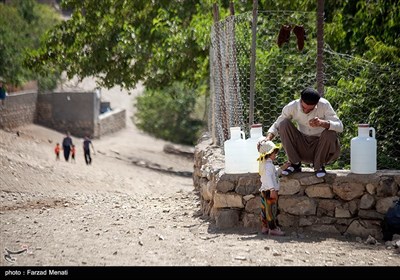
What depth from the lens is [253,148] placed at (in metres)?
7.46

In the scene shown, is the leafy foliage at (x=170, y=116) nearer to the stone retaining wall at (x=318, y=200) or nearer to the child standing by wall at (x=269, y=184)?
the stone retaining wall at (x=318, y=200)

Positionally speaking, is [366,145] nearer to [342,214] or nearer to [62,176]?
[342,214]

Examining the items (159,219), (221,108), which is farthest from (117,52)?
(159,219)

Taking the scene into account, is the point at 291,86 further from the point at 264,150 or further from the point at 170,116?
the point at 170,116

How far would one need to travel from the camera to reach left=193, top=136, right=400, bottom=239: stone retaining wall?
23.5ft

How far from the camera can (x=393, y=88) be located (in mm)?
8445

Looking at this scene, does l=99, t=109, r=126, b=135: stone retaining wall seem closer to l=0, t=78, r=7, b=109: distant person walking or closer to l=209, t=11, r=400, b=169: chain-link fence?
l=0, t=78, r=7, b=109: distant person walking

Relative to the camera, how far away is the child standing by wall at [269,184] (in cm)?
697

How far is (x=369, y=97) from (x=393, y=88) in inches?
11.6

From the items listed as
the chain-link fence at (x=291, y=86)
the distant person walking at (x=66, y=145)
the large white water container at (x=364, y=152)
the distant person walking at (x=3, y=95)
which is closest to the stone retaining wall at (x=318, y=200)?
the large white water container at (x=364, y=152)

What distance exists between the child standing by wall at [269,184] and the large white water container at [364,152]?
81cm

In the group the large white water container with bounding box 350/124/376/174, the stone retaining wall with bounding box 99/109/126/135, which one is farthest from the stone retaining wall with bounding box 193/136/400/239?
the stone retaining wall with bounding box 99/109/126/135

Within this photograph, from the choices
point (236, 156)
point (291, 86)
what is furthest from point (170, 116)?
point (236, 156)

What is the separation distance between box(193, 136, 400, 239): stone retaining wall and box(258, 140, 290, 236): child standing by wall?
1.08 ft
